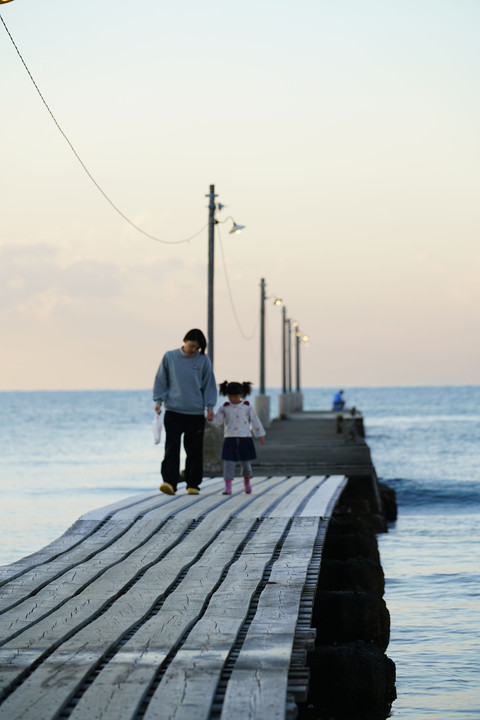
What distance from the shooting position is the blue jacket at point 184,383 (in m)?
12.4

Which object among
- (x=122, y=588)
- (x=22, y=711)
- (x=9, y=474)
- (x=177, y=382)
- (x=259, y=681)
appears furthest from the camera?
(x=9, y=474)

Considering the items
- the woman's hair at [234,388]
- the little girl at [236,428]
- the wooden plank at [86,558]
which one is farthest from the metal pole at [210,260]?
the wooden plank at [86,558]

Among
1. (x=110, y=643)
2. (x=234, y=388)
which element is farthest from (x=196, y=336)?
(x=110, y=643)

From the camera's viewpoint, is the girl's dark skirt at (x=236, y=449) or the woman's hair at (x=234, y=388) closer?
the woman's hair at (x=234, y=388)

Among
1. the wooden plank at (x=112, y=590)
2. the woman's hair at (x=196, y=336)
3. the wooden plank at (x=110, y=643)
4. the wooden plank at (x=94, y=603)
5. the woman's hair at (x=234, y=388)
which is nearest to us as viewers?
the wooden plank at (x=110, y=643)

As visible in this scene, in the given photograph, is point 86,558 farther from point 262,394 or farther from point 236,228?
point 262,394

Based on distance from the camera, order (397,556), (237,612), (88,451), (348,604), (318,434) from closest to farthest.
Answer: (237,612) < (348,604) < (397,556) < (318,434) < (88,451)

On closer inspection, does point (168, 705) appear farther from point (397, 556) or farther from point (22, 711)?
point (397, 556)

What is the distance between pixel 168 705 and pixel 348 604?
334 cm

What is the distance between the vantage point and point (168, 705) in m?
4.59

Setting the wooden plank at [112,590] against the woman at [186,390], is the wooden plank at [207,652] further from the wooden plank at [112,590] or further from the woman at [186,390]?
the woman at [186,390]

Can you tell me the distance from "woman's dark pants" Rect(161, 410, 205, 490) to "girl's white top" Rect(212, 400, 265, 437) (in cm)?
32

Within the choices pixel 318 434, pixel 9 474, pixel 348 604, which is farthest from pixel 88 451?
pixel 348 604

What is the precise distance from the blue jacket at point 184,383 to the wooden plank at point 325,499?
5.61 ft
